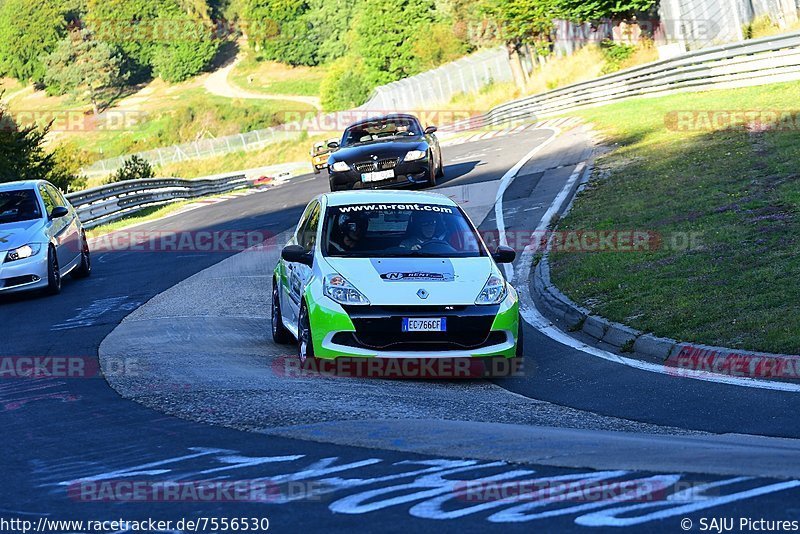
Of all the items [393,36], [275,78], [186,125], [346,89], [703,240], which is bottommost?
[703,240]

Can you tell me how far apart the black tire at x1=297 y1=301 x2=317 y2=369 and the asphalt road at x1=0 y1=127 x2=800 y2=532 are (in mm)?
1627

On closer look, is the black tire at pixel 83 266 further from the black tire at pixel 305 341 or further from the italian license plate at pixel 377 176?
the black tire at pixel 305 341

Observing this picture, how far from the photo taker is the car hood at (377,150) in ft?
78.6

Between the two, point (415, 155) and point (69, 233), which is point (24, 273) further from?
point (415, 155)

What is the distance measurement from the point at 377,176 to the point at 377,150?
1.96 ft

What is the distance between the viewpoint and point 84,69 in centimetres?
13800

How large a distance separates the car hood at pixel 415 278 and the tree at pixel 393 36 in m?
98.9

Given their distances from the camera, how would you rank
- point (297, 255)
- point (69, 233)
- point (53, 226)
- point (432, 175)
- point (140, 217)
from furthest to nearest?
1. point (140, 217)
2. point (432, 175)
3. point (69, 233)
4. point (53, 226)
5. point (297, 255)

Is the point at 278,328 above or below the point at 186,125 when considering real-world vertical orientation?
below

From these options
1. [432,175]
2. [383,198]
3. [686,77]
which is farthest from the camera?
[686,77]

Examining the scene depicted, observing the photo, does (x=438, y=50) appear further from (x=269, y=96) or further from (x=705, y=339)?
(x=705, y=339)

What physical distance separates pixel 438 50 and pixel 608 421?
3624 inches

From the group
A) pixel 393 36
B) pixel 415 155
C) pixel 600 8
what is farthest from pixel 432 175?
pixel 393 36

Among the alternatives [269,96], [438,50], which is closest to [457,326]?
[438,50]
